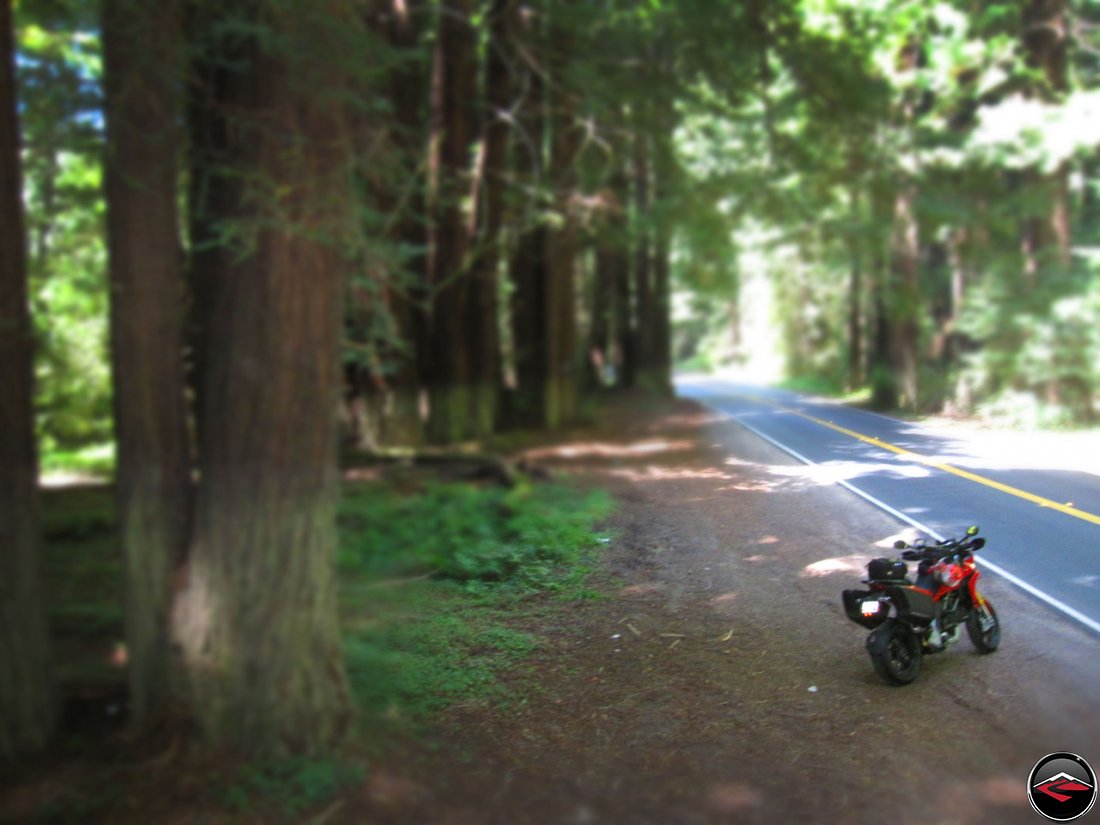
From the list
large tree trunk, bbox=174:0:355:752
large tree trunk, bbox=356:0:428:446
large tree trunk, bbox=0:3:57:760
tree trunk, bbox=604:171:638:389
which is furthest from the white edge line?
tree trunk, bbox=604:171:638:389

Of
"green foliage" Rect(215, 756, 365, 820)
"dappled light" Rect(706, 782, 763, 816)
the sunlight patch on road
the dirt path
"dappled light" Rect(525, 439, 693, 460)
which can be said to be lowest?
"green foliage" Rect(215, 756, 365, 820)

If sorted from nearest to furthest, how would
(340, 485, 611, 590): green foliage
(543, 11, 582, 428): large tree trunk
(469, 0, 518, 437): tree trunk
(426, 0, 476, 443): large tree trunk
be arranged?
(340, 485, 611, 590): green foliage < (426, 0, 476, 443): large tree trunk < (469, 0, 518, 437): tree trunk < (543, 11, 582, 428): large tree trunk

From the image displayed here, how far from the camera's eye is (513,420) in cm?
1457

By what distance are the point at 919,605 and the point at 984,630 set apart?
227mm

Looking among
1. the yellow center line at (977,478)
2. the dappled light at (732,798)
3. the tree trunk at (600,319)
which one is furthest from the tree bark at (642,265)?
the dappled light at (732,798)

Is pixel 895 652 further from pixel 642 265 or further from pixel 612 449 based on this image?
pixel 642 265

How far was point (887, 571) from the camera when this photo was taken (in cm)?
305

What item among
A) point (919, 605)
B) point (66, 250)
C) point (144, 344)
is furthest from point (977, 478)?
point (66, 250)

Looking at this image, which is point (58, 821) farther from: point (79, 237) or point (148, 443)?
point (79, 237)

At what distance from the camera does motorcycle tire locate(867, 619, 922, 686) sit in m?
3.09

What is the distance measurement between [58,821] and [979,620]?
3678 millimetres

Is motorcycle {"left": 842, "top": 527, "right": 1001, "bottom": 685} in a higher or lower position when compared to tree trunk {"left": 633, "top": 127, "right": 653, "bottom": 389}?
lower

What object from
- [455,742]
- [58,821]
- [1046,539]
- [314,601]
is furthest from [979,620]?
[58,821]

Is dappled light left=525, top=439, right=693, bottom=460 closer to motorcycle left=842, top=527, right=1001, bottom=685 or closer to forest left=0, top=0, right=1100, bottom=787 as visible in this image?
forest left=0, top=0, right=1100, bottom=787
